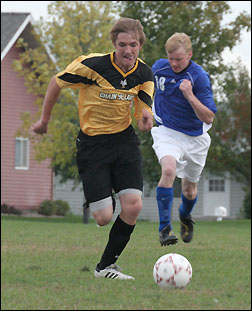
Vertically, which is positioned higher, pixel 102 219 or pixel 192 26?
pixel 192 26

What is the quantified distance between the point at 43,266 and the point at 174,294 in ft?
133

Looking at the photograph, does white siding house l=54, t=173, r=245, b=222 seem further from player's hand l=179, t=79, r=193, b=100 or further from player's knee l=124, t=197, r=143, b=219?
player's hand l=179, t=79, r=193, b=100

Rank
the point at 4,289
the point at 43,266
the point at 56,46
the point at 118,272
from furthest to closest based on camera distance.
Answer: the point at 4,289 < the point at 43,266 < the point at 56,46 < the point at 118,272

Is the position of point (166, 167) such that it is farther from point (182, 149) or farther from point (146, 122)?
point (146, 122)

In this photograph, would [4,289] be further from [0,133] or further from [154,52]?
[154,52]

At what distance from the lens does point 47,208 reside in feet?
288

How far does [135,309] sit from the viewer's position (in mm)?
185875

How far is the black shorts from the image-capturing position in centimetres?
634

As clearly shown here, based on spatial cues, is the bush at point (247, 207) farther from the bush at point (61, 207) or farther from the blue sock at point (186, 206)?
the blue sock at point (186, 206)

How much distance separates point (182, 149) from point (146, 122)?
1.26 metres

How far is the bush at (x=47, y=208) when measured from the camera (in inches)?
3462

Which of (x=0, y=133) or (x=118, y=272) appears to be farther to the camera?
(x=0, y=133)

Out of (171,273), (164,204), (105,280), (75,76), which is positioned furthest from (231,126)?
(105,280)

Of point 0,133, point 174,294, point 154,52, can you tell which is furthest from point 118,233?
point 174,294
